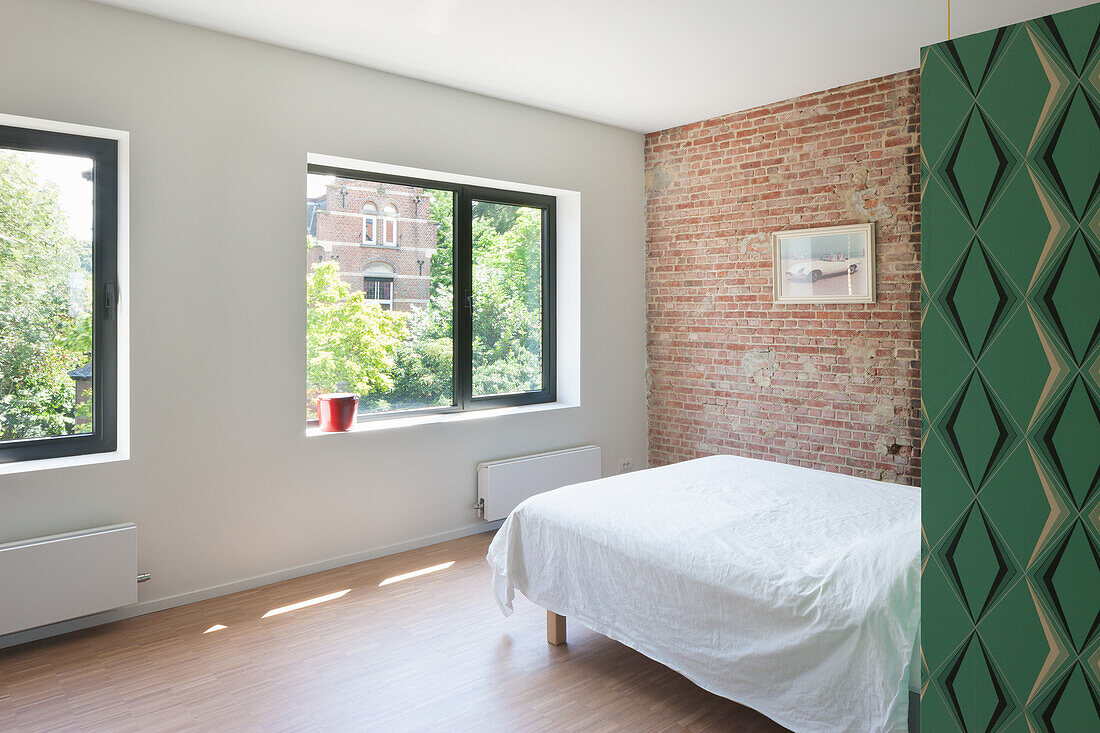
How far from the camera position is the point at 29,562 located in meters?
2.89

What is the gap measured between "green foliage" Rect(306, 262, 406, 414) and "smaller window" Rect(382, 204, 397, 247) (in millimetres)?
387

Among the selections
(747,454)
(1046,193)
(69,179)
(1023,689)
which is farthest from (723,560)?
(69,179)

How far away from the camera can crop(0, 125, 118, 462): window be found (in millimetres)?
3109

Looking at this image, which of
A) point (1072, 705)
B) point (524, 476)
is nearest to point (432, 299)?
point (524, 476)

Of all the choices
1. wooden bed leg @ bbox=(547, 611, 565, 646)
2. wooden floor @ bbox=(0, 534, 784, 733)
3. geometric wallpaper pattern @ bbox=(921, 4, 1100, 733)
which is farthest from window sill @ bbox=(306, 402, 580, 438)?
geometric wallpaper pattern @ bbox=(921, 4, 1100, 733)

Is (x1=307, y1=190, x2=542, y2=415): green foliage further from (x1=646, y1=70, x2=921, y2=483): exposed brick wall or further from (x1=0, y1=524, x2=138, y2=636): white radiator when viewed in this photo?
(x1=0, y1=524, x2=138, y2=636): white radiator

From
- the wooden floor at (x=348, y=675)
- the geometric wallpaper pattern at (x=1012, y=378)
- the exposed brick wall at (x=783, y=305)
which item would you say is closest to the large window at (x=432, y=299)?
the exposed brick wall at (x=783, y=305)

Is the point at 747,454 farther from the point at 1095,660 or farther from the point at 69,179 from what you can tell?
the point at 69,179

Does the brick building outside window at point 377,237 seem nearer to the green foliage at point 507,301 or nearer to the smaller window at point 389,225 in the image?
the smaller window at point 389,225

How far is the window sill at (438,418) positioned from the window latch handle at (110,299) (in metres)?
1.09

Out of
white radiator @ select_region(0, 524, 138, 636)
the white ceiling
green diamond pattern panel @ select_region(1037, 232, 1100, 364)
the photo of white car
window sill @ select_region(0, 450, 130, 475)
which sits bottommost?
white radiator @ select_region(0, 524, 138, 636)

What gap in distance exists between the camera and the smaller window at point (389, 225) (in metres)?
4.35

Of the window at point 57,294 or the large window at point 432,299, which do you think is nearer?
the window at point 57,294

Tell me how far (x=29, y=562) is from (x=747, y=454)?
3929mm
